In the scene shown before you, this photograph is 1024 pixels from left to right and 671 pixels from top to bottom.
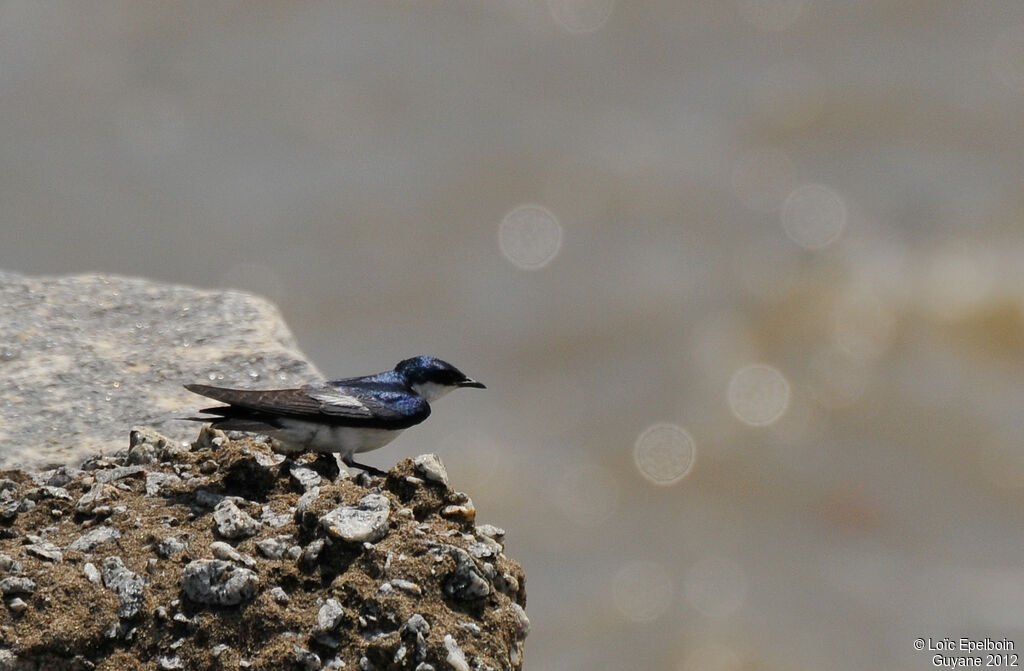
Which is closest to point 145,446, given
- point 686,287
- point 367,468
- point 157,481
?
point 157,481

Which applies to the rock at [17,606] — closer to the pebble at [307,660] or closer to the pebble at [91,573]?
the pebble at [91,573]

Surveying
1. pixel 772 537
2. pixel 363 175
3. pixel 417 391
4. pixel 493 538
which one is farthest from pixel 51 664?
pixel 363 175

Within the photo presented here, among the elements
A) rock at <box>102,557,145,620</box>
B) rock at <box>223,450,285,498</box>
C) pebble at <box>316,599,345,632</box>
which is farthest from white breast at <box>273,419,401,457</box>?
pebble at <box>316,599,345,632</box>

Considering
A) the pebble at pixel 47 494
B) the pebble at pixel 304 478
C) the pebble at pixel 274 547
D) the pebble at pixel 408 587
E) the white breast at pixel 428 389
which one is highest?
the white breast at pixel 428 389

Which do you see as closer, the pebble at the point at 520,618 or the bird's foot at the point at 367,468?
the pebble at the point at 520,618

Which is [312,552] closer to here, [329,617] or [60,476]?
[329,617]

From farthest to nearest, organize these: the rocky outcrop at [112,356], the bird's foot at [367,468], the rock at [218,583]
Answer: the rocky outcrop at [112,356] < the bird's foot at [367,468] < the rock at [218,583]

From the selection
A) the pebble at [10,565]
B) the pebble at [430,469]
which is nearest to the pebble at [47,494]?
the pebble at [10,565]
